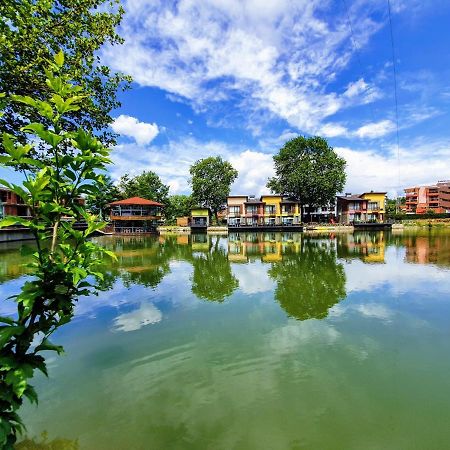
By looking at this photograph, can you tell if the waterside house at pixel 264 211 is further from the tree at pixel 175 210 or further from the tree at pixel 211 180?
the tree at pixel 175 210

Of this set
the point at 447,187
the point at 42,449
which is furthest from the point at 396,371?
the point at 447,187

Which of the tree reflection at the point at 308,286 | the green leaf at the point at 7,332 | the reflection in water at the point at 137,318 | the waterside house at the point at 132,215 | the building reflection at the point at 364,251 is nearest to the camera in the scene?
the green leaf at the point at 7,332

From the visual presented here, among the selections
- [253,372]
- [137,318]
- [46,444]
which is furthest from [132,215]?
[46,444]

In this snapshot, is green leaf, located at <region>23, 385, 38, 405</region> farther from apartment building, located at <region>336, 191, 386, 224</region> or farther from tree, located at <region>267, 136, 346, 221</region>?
apartment building, located at <region>336, 191, 386, 224</region>

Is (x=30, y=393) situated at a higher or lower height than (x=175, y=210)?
lower

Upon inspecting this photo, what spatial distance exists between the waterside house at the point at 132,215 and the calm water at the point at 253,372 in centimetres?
4028

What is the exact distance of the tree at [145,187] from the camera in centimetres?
6247

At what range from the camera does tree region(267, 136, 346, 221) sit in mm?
54469

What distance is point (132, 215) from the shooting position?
162 ft

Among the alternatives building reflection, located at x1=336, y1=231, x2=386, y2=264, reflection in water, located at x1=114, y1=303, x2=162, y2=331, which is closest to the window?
building reflection, located at x1=336, y1=231, x2=386, y2=264

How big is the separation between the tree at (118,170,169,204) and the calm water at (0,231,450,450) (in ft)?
181

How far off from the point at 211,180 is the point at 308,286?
52116 millimetres

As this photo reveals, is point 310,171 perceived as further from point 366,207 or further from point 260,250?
point 260,250

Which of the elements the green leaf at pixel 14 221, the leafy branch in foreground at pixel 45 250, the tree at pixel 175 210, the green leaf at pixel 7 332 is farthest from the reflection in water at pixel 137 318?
the tree at pixel 175 210
